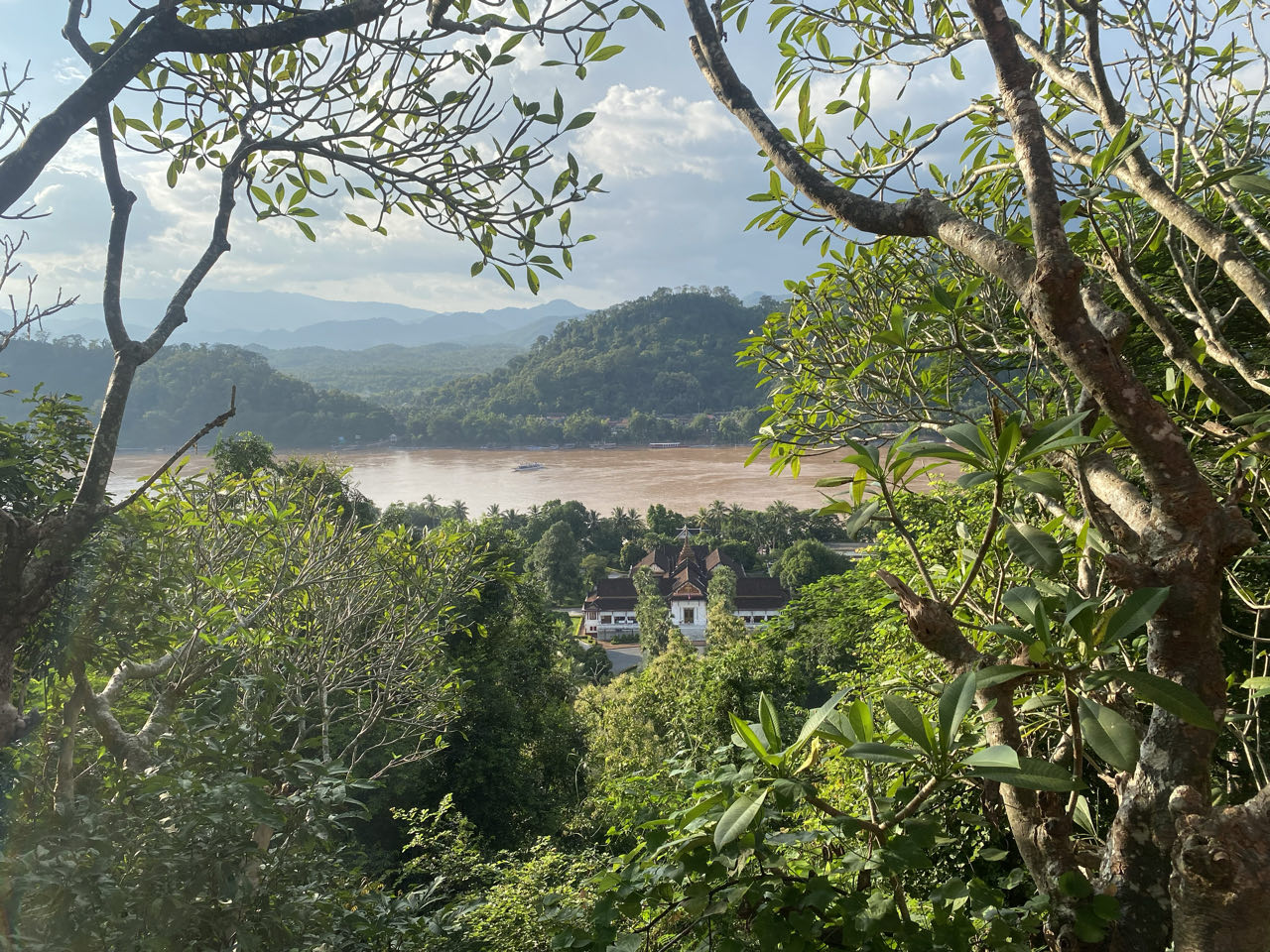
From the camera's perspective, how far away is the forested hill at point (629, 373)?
5500cm

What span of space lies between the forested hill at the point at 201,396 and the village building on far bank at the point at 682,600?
1603 cm

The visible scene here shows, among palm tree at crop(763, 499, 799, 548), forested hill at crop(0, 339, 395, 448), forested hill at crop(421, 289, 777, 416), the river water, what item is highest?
forested hill at crop(421, 289, 777, 416)

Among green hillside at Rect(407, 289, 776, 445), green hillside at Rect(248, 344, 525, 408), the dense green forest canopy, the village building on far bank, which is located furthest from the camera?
green hillside at Rect(248, 344, 525, 408)

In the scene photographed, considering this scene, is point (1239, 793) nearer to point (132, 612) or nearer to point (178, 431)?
point (132, 612)

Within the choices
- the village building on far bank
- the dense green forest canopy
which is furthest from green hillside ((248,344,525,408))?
the village building on far bank

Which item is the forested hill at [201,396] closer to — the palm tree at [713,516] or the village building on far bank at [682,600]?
the village building on far bank at [682,600]

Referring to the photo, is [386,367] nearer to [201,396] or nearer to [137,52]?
[201,396]

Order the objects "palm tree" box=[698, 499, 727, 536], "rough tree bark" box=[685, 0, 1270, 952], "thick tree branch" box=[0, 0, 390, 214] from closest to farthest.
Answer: "rough tree bark" box=[685, 0, 1270, 952] → "thick tree branch" box=[0, 0, 390, 214] → "palm tree" box=[698, 499, 727, 536]

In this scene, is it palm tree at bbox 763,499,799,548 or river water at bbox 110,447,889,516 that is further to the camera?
river water at bbox 110,447,889,516

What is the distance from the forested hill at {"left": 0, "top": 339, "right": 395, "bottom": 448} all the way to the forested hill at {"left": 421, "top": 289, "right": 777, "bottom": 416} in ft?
29.6

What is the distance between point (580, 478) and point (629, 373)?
1902 centimetres

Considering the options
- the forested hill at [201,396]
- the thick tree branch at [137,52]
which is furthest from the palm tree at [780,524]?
the thick tree branch at [137,52]

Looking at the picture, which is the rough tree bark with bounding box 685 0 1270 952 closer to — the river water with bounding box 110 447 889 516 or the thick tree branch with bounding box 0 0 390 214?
the thick tree branch with bounding box 0 0 390 214

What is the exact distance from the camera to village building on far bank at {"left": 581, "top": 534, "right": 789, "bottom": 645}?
26.9 meters
